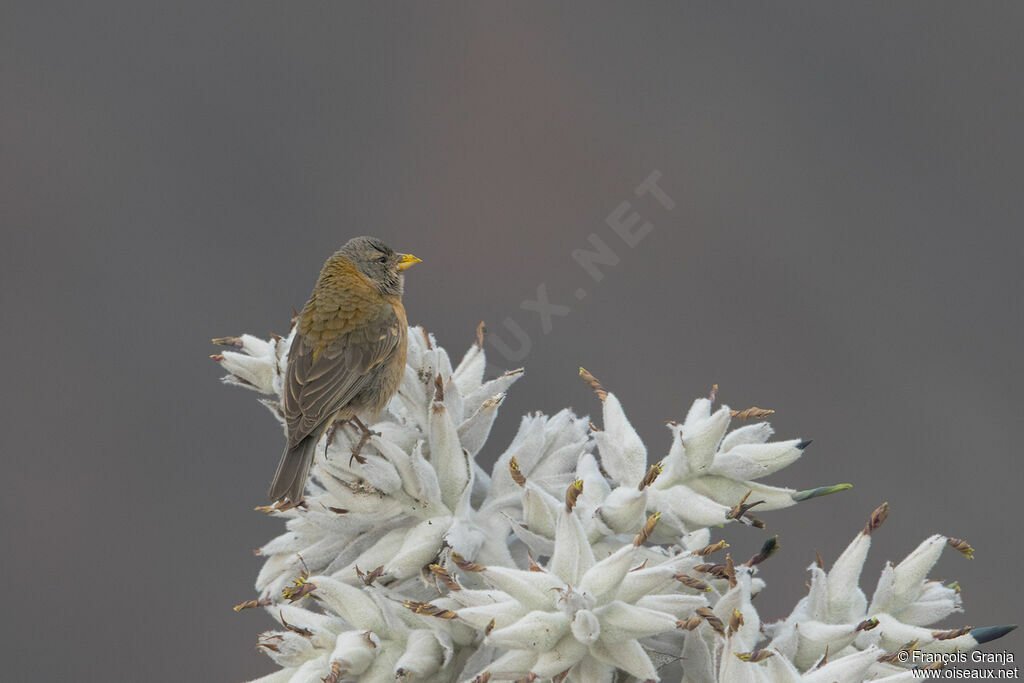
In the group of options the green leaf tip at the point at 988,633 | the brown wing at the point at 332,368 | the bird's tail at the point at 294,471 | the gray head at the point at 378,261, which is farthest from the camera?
the gray head at the point at 378,261

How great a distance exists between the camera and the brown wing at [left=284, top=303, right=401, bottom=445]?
1.84 m

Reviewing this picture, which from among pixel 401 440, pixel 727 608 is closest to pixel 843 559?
pixel 727 608

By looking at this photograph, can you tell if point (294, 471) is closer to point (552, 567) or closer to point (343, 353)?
point (343, 353)

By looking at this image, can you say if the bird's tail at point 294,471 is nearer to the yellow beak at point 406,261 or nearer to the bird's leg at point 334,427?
the bird's leg at point 334,427

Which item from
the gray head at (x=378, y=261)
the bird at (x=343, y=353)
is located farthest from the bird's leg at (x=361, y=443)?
the gray head at (x=378, y=261)

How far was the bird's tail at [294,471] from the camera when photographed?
1729 mm

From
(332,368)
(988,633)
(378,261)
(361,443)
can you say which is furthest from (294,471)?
(988,633)

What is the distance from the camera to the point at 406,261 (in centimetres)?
232

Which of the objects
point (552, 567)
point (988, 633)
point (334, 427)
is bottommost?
point (988, 633)

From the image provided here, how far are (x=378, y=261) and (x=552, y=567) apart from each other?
1098mm

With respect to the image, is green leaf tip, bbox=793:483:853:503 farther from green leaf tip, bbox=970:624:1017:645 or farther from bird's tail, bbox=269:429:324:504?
bird's tail, bbox=269:429:324:504

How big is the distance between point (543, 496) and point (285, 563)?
51cm

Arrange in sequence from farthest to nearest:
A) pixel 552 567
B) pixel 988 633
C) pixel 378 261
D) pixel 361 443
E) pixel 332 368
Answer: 1. pixel 378 261
2. pixel 332 368
3. pixel 361 443
4. pixel 988 633
5. pixel 552 567

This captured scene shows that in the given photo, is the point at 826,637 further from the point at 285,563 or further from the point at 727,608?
the point at 285,563
